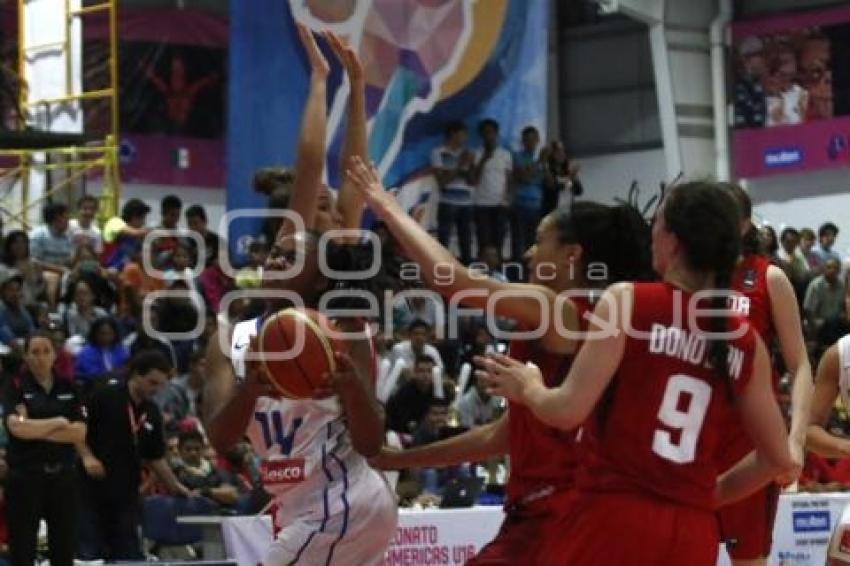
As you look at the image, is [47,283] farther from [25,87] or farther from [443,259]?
[443,259]

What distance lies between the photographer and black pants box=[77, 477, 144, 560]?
12.4 m

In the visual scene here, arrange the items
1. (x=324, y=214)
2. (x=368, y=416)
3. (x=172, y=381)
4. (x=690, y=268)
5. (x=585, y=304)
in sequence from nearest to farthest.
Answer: (x=690, y=268) → (x=585, y=304) → (x=368, y=416) → (x=324, y=214) → (x=172, y=381)

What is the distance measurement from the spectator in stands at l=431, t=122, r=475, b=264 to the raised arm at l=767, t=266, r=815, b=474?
12.7 m

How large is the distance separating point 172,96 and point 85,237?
1348cm

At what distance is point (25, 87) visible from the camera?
1962 centimetres

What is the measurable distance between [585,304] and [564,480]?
70 centimetres

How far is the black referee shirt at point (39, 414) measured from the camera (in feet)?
39.1

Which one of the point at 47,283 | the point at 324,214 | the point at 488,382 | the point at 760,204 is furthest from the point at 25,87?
the point at 488,382

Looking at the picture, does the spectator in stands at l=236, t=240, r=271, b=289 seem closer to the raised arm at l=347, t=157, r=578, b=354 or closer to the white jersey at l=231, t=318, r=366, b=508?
the white jersey at l=231, t=318, r=366, b=508

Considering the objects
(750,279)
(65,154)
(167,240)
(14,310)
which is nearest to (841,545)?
(750,279)

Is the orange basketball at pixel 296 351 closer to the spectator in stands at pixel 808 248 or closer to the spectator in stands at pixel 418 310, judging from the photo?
the spectator in stands at pixel 418 310

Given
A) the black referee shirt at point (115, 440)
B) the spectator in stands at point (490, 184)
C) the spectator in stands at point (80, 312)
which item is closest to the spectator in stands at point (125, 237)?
the spectator in stands at point (80, 312)

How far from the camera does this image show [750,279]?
682cm

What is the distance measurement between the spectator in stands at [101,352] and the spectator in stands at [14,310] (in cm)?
63
